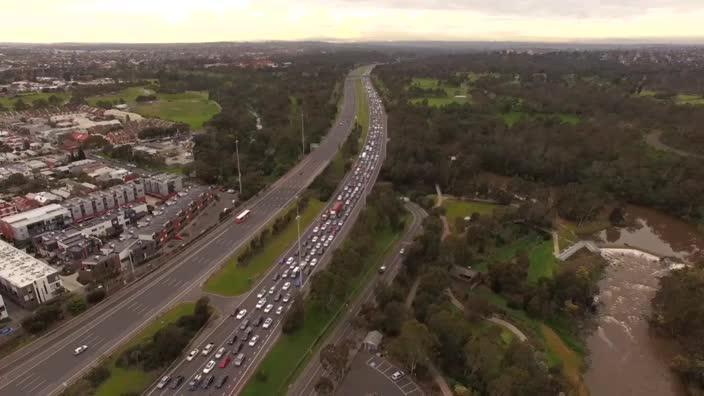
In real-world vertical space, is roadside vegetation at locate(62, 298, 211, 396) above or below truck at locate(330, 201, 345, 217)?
below

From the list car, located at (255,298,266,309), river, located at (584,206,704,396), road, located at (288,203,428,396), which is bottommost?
river, located at (584,206,704,396)

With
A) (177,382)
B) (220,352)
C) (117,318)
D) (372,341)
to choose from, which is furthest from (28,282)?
(372,341)

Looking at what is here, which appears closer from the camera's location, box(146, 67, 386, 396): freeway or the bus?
box(146, 67, 386, 396): freeway

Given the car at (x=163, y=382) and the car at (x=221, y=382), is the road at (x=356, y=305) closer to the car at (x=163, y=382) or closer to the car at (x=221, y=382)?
the car at (x=221, y=382)

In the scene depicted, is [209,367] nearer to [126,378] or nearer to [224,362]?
[224,362]

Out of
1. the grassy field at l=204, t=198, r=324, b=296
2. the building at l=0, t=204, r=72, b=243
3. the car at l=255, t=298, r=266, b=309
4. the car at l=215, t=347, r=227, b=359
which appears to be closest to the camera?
the car at l=215, t=347, r=227, b=359

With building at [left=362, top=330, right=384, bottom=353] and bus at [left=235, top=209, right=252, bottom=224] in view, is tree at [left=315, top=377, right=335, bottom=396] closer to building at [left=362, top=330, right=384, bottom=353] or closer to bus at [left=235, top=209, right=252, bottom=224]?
building at [left=362, top=330, right=384, bottom=353]

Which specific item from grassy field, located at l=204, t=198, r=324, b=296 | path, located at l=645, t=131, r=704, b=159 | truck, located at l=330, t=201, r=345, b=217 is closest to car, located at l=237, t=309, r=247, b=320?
grassy field, located at l=204, t=198, r=324, b=296

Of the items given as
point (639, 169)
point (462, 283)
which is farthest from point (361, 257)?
point (639, 169)
